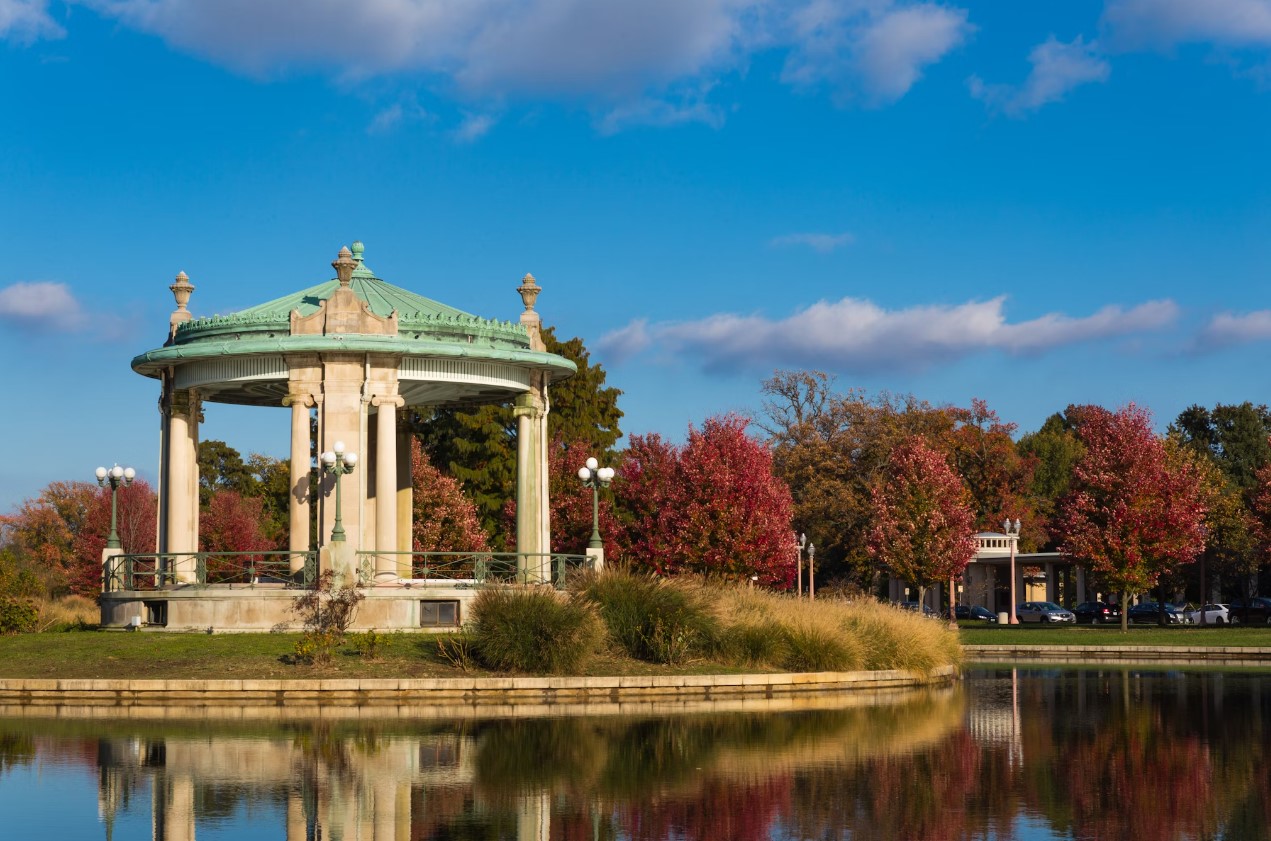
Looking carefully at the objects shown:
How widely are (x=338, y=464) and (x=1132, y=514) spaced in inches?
1232

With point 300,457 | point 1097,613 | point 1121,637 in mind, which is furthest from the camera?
point 1097,613

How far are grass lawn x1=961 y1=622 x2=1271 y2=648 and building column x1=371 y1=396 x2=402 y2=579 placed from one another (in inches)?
812

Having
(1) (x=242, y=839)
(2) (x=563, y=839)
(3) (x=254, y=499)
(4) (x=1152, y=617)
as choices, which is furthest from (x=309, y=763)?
(4) (x=1152, y=617)

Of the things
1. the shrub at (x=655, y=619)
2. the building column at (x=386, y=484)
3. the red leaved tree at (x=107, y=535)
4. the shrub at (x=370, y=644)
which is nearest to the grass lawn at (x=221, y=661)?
the shrub at (x=370, y=644)

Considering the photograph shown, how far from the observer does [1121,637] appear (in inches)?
1892

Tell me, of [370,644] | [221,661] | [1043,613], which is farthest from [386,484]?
[1043,613]

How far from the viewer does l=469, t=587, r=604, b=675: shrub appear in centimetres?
2589

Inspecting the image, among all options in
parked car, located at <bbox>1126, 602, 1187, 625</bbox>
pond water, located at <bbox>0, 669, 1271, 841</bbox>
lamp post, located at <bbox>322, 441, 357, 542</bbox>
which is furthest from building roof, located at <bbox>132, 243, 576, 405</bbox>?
parked car, located at <bbox>1126, 602, 1187, 625</bbox>

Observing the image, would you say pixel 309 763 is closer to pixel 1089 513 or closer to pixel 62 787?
pixel 62 787

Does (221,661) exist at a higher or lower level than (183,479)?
lower

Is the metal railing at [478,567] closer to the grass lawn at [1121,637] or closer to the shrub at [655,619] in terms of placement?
the shrub at [655,619]

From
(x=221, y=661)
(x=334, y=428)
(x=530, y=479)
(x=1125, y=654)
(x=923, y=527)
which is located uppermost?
(x=334, y=428)

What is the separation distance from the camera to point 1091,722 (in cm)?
2183

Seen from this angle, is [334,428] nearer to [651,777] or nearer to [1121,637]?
[651,777]
